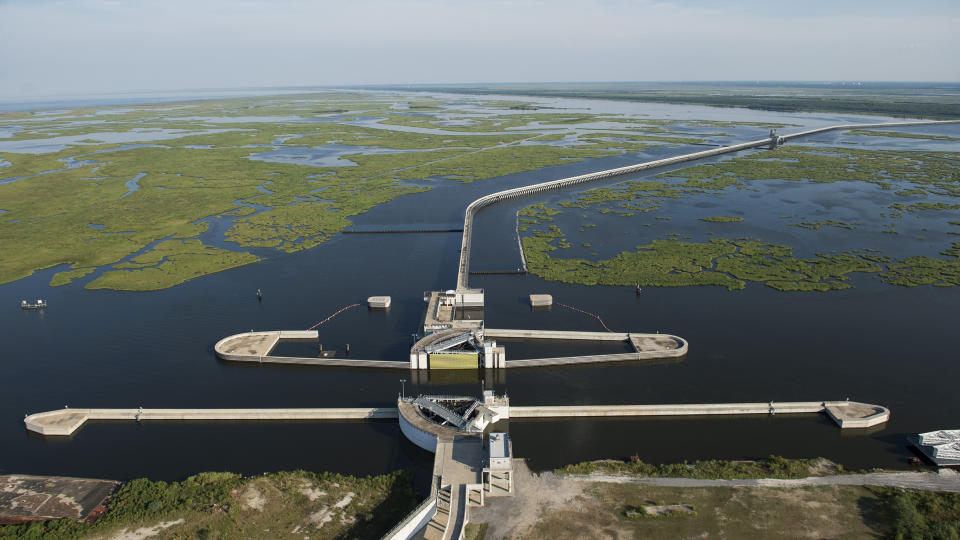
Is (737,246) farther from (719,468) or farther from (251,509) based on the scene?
(251,509)

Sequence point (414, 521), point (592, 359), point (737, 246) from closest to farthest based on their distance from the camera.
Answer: point (414, 521) < point (592, 359) < point (737, 246)

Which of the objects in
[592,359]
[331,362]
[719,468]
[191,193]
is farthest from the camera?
[191,193]

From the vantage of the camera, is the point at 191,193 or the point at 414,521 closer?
the point at 414,521

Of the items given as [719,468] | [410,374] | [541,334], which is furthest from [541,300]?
[719,468]

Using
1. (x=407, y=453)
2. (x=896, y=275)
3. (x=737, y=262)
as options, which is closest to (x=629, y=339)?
(x=407, y=453)

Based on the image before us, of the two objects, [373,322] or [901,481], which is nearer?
[901,481]

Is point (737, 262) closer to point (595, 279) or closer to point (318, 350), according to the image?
point (595, 279)

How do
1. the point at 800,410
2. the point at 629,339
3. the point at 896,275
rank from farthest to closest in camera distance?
the point at 896,275, the point at 629,339, the point at 800,410
